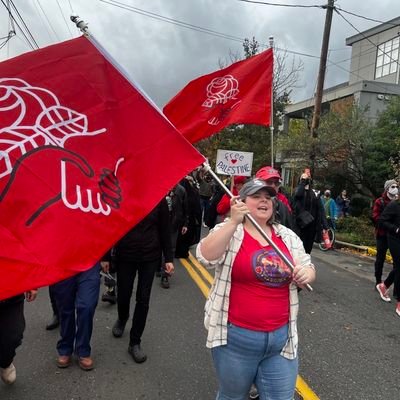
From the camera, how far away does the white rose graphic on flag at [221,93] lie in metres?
5.12

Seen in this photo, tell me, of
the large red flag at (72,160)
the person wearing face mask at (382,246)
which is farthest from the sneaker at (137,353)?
the person wearing face mask at (382,246)

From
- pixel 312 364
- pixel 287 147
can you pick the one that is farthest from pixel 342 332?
pixel 287 147

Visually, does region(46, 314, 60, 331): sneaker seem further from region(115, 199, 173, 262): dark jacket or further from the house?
the house

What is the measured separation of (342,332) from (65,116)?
415 cm

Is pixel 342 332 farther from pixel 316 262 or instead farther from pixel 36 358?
pixel 316 262

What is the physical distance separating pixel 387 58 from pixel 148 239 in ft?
115

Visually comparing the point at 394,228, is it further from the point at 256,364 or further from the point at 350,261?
the point at 350,261

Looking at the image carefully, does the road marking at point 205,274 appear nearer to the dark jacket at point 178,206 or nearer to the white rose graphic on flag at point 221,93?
the dark jacket at point 178,206

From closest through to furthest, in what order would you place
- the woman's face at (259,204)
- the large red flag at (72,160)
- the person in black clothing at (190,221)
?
the large red flag at (72,160) < the woman's face at (259,204) < the person in black clothing at (190,221)

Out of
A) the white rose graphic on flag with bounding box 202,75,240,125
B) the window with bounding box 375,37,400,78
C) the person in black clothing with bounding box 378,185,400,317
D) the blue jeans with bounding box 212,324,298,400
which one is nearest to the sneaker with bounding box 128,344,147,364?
the blue jeans with bounding box 212,324,298,400

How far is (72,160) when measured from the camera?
253 cm

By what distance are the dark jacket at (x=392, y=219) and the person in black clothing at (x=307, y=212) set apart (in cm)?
106

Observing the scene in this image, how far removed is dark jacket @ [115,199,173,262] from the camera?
423cm

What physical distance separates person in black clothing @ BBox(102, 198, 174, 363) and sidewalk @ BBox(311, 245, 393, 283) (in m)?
5.52
